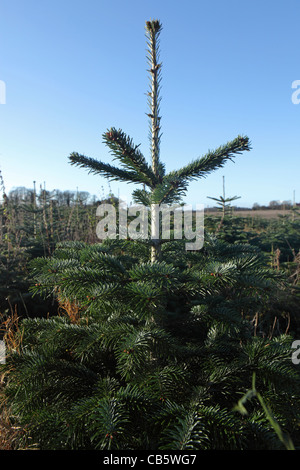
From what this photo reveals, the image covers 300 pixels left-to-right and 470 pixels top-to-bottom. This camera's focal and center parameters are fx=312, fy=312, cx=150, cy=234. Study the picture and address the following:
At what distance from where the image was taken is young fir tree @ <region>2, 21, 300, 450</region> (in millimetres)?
1333

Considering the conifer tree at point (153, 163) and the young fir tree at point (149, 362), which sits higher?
the conifer tree at point (153, 163)

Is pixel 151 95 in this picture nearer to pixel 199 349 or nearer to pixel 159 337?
pixel 159 337

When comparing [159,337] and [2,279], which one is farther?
[2,279]

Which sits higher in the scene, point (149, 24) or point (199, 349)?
point (149, 24)

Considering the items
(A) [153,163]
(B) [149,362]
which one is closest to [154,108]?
(A) [153,163]

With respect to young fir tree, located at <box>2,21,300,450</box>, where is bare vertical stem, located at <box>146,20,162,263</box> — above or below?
above

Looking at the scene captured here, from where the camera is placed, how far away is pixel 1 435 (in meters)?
1.69

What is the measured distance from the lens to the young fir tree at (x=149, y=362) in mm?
1333

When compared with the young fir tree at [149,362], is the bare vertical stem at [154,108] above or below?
above

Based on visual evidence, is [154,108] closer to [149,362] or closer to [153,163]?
[153,163]

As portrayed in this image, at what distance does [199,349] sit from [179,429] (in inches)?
23.5
